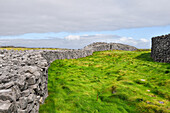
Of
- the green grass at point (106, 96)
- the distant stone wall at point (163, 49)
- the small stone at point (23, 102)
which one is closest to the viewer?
the small stone at point (23, 102)

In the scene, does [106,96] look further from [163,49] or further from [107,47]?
[107,47]

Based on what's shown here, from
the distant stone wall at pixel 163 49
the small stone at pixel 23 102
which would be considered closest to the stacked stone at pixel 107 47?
the distant stone wall at pixel 163 49

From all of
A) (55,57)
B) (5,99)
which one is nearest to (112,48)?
(55,57)

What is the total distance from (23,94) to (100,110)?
3.94 meters

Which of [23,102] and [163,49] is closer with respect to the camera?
[23,102]

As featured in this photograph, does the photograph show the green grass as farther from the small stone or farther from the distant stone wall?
the distant stone wall

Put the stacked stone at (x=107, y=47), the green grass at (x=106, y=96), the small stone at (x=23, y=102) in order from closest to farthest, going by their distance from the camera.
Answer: the small stone at (x=23, y=102), the green grass at (x=106, y=96), the stacked stone at (x=107, y=47)

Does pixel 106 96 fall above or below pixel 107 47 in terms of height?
below

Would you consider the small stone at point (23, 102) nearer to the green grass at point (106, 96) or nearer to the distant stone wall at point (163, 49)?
the green grass at point (106, 96)

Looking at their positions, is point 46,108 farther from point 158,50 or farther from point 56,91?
point 158,50

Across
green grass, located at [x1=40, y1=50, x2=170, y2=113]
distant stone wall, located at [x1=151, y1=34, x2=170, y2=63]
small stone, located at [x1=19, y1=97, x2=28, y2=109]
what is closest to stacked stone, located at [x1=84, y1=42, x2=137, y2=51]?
distant stone wall, located at [x1=151, y1=34, x2=170, y2=63]

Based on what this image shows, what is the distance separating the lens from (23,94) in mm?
5180

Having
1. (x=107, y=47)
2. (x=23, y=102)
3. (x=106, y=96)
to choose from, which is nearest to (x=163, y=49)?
(x=106, y=96)

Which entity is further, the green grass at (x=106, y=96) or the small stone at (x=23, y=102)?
the green grass at (x=106, y=96)
